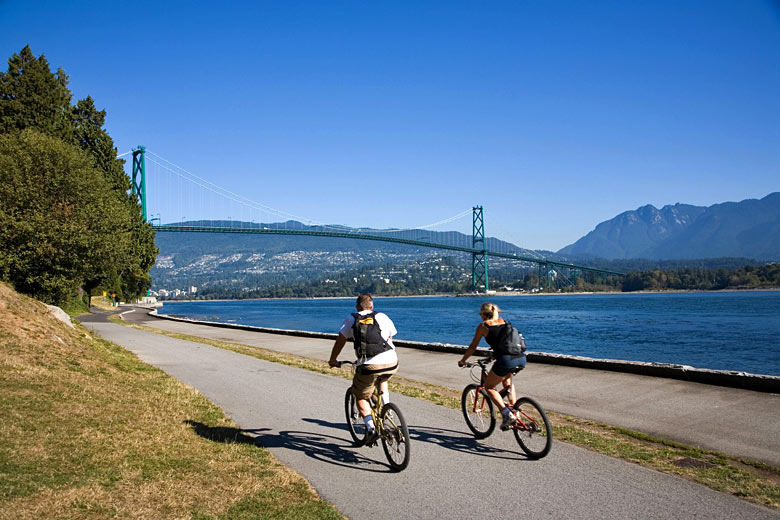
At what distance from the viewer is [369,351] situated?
5.62 m

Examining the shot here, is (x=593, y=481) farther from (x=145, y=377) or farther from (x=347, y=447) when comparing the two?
(x=145, y=377)

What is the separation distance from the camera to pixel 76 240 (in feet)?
67.8

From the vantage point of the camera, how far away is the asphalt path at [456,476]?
4.47 meters

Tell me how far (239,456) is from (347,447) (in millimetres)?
1132

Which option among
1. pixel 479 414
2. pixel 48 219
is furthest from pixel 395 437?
pixel 48 219

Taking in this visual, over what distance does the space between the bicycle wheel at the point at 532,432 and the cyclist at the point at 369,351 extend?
51.9 inches

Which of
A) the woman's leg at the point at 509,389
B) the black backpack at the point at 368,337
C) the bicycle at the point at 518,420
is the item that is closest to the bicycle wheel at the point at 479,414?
the bicycle at the point at 518,420

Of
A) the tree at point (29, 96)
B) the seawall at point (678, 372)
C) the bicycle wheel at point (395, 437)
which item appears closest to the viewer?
the bicycle wheel at point (395, 437)

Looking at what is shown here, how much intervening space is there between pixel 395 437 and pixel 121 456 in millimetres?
2430

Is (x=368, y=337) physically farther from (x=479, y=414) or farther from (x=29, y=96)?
(x=29, y=96)

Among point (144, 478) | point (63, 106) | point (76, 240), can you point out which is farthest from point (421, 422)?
point (63, 106)

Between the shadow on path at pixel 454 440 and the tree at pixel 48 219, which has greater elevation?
the tree at pixel 48 219

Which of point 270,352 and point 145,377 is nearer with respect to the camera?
point 145,377

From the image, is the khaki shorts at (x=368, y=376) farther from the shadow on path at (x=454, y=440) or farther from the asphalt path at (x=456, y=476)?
the shadow on path at (x=454, y=440)
